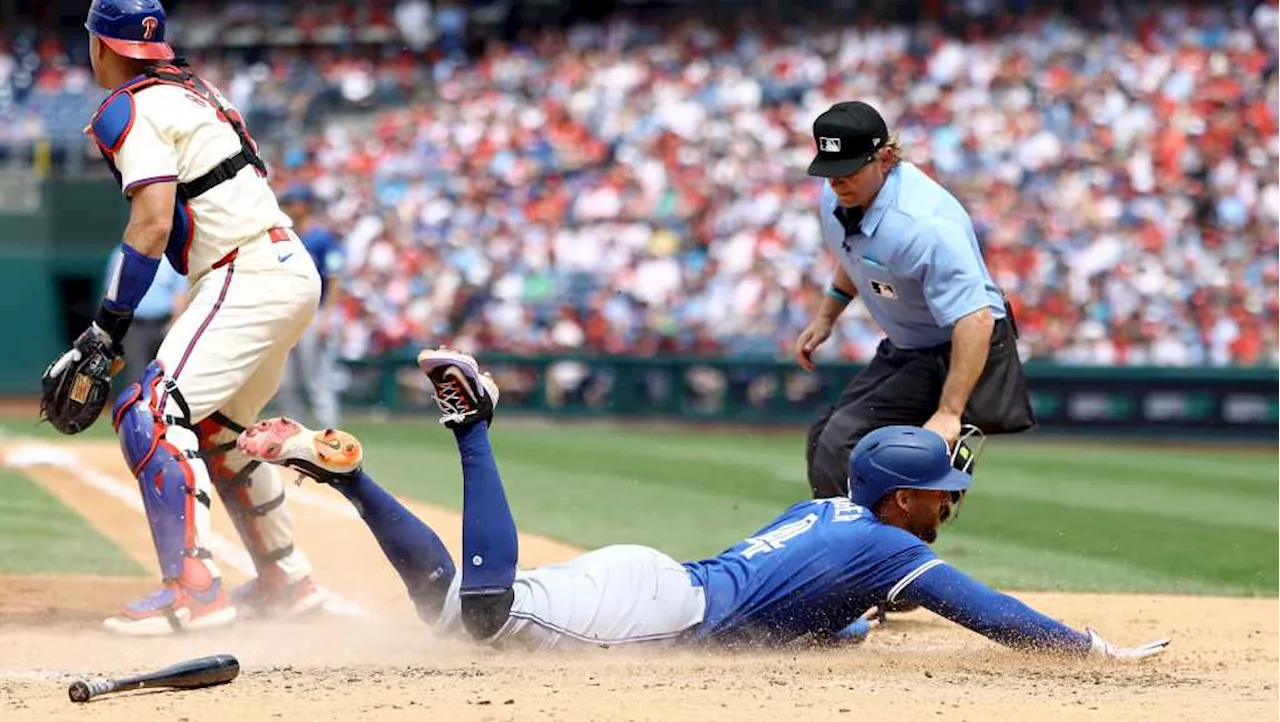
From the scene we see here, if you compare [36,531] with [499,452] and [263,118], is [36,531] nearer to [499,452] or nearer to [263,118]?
[499,452]

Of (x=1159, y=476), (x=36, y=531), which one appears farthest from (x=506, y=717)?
(x=1159, y=476)

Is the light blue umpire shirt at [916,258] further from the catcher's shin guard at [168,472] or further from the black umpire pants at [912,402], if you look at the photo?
the catcher's shin guard at [168,472]

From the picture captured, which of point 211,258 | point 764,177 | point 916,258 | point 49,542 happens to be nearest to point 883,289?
point 916,258

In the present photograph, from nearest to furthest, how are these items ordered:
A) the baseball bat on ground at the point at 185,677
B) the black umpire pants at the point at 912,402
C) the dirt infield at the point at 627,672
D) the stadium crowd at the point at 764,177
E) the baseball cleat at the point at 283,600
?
the dirt infield at the point at 627,672 < the baseball bat on ground at the point at 185,677 < the black umpire pants at the point at 912,402 < the baseball cleat at the point at 283,600 < the stadium crowd at the point at 764,177

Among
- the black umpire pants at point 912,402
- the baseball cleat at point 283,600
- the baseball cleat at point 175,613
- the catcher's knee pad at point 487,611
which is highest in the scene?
the black umpire pants at point 912,402

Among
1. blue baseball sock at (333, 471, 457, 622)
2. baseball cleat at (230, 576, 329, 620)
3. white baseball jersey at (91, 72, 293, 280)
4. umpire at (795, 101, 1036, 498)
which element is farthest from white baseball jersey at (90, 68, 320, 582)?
umpire at (795, 101, 1036, 498)

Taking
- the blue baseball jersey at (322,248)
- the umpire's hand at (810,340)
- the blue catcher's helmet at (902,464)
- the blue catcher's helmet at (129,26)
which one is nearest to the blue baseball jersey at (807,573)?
the blue catcher's helmet at (902,464)
